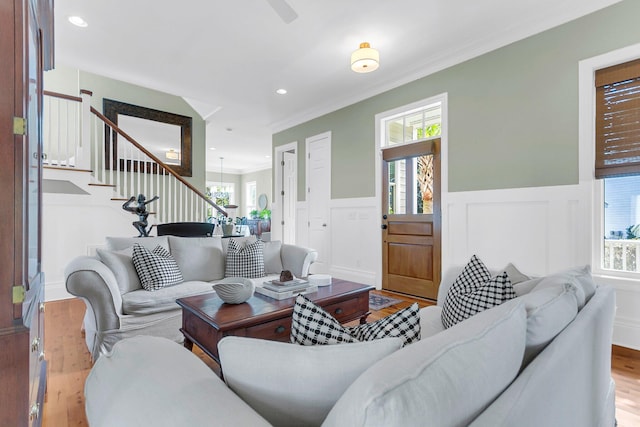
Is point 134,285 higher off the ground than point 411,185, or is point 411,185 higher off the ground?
point 411,185

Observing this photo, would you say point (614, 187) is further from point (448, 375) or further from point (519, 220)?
point (448, 375)

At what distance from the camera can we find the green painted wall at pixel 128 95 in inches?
201

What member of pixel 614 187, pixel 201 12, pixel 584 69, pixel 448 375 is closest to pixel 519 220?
pixel 614 187

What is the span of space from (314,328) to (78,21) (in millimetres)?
3715

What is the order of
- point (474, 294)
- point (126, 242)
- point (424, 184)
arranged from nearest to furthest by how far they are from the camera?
point (474, 294) → point (126, 242) → point (424, 184)

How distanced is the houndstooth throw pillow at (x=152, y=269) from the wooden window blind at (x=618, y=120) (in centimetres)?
362

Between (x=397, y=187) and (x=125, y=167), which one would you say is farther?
(x=125, y=167)

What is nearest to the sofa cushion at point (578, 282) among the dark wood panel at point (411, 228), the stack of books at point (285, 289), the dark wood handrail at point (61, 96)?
the stack of books at point (285, 289)

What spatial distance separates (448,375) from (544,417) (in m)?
0.40

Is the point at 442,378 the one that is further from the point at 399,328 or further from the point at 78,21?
the point at 78,21

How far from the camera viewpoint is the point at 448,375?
53cm

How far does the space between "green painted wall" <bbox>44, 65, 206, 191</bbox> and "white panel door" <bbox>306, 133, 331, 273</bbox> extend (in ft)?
8.02

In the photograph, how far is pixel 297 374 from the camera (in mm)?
619

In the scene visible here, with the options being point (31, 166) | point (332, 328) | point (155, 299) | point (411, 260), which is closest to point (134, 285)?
point (155, 299)
